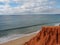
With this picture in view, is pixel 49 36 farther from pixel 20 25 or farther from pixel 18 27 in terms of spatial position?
pixel 20 25

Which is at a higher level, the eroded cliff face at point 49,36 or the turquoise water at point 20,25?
the eroded cliff face at point 49,36

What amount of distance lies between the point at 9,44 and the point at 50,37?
4642mm

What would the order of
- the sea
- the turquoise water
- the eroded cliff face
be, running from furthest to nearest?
the turquoise water
the sea
the eroded cliff face

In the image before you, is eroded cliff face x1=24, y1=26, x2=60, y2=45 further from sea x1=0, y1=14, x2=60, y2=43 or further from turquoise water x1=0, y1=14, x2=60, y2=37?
turquoise water x1=0, y1=14, x2=60, y2=37

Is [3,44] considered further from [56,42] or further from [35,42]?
[56,42]

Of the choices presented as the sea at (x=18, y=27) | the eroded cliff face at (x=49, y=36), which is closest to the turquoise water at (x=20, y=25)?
the sea at (x=18, y=27)

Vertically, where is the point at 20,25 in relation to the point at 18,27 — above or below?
below

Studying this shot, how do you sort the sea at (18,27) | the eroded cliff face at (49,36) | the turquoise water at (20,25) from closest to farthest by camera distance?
1. the eroded cliff face at (49,36)
2. the sea at (18,27)
3. the turquoise water at (20,25)

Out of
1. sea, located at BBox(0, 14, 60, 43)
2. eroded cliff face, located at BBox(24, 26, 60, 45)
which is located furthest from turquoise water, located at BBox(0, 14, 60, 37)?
eroded cliff face, located at BBox(24, 26, 60, 45)

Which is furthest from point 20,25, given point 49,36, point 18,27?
point 49,36

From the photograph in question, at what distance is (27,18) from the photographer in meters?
34.4

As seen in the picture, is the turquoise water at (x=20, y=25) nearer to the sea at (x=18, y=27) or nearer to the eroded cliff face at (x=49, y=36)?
the sea at (x=18, y=27)

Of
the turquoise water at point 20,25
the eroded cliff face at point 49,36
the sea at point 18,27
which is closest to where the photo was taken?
the eroded cliff face at point 49,36

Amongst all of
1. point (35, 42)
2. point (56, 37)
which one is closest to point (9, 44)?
point (35, 42)
